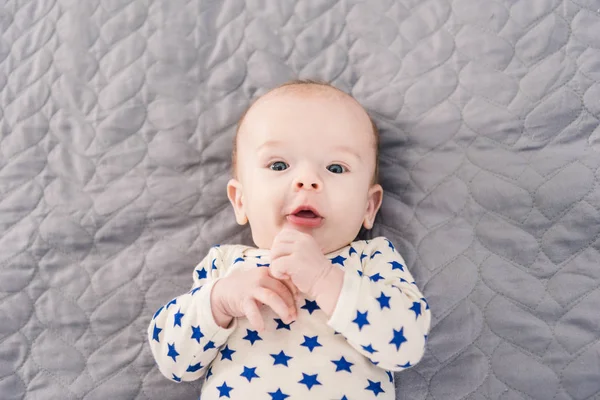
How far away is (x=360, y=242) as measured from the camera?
105cm

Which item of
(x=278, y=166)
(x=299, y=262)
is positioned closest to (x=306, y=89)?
(x=278, y=166)

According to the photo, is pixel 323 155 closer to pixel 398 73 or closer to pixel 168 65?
pixel 398 73

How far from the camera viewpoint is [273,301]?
87 centimetres

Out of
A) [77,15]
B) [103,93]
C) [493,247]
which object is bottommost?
[493,247]

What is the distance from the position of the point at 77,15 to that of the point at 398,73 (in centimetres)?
69

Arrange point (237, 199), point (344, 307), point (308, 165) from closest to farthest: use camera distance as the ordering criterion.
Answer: point (344, 307), point (308, 165), point (237, 199)

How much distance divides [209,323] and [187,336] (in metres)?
0.05

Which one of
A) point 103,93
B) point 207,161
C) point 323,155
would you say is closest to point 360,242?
point 323,155

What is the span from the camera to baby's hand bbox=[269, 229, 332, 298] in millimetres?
864

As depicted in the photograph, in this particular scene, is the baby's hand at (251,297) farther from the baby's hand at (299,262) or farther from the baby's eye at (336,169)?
the baby's eye at (336,169)

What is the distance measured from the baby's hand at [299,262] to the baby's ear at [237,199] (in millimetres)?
207

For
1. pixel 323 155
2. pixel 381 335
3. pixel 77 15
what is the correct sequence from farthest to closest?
pixel 77 15
pixel 323 155
pixel 381 335

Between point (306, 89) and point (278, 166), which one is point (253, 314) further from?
point (306, 89)

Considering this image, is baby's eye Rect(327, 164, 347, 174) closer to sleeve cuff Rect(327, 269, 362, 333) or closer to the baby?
the baby
